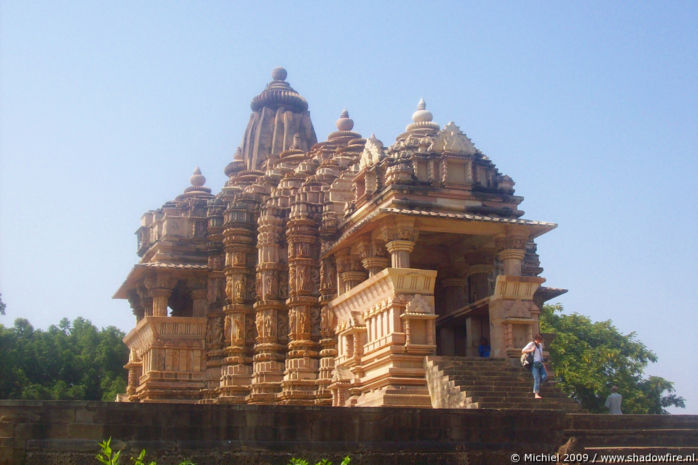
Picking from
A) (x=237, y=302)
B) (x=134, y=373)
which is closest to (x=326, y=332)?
(x=237, y=302)

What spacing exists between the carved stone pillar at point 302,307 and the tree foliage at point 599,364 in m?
17.1

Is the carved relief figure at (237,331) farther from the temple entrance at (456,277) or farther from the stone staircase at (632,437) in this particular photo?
the stone staircase at (632,437)

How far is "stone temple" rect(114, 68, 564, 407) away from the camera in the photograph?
20422 mm

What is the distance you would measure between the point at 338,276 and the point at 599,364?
19752 millimetres

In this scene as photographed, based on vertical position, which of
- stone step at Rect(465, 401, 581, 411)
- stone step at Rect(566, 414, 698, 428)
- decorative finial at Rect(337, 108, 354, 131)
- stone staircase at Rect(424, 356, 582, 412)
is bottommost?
stone step at Rect(566, 414, 698, 428)

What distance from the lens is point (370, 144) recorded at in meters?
23.8

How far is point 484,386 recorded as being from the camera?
17.9 m

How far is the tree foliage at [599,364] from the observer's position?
3959 centimetres

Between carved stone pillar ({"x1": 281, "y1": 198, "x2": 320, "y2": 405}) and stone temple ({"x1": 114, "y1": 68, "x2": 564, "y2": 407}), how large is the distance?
0.04 meters

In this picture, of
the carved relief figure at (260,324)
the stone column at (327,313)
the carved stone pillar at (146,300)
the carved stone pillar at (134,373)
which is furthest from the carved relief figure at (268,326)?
the carved stone pillar at (134,373)

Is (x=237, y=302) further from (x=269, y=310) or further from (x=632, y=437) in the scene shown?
(x=632, y=437)

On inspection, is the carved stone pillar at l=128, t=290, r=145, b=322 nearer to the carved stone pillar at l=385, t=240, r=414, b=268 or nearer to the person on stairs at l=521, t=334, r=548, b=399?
the carved stone pillar at l=385, t=240, r=414, b=268

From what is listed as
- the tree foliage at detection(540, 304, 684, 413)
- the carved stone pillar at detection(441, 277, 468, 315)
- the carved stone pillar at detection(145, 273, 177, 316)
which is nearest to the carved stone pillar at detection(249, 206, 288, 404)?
the carved stone pillar at detection(145, 273, 177, 316)

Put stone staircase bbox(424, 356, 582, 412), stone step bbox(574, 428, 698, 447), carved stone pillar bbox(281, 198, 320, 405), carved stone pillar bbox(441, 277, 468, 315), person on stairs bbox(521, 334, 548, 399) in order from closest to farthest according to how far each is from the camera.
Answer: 1. stone step bbox(574, 428, 698, 447)
2. stone staircase bbox(424, 356, 582, 412)
3. person on stairs bbox(521, 334, 548, 399)
4. carved stone pillar bbox(441, 277, 468, 315)
5. carved stone pillar bbox(281, 198, 320, 405)
